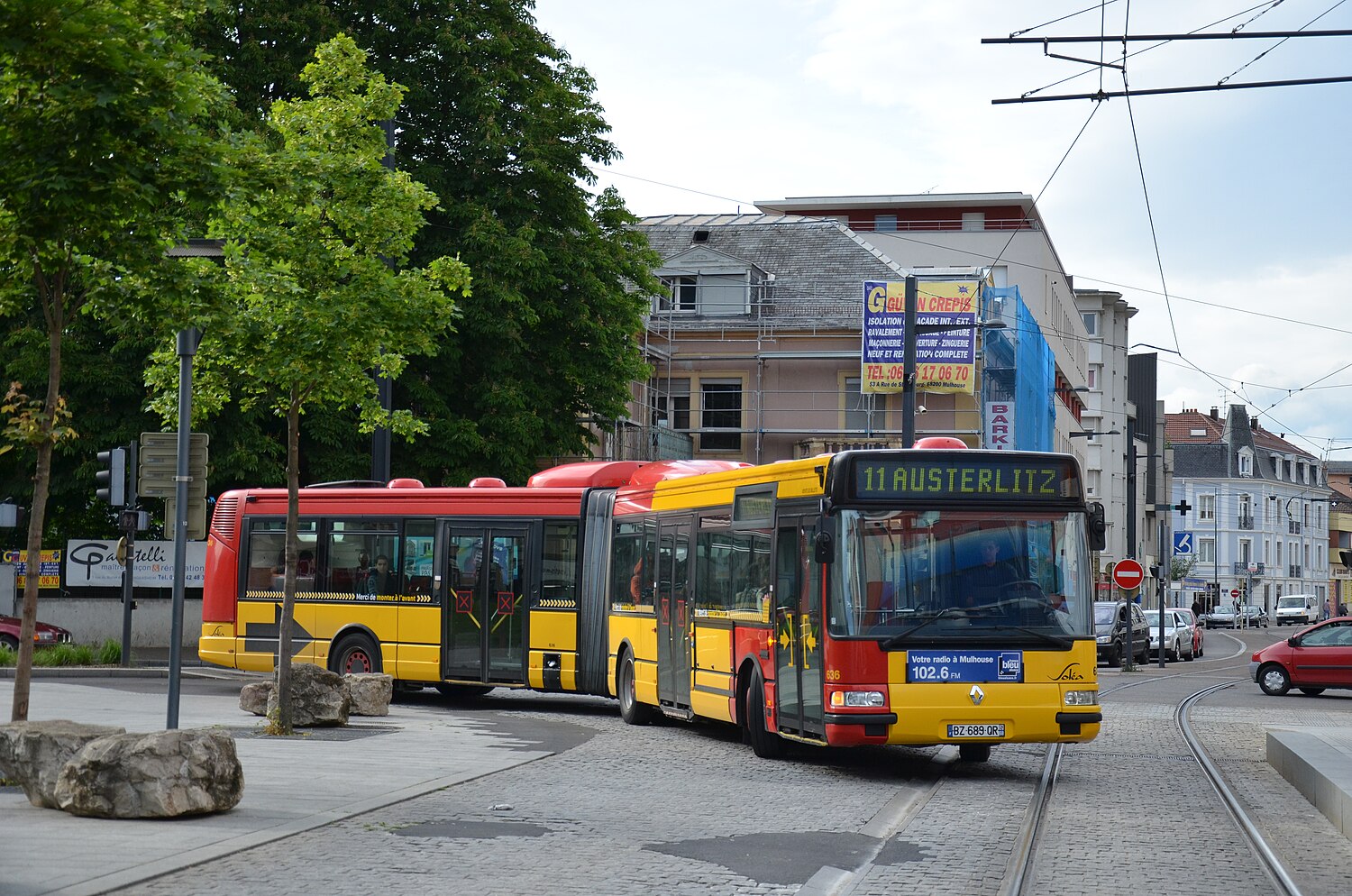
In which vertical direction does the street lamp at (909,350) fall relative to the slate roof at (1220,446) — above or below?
below

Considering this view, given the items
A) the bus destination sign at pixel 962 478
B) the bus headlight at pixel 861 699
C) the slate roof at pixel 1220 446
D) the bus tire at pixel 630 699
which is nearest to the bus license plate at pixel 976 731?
the bus headlight at pixel 861 699

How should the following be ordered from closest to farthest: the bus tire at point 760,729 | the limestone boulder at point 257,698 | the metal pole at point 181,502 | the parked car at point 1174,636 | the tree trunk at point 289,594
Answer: the metal pole at point 181,502 → the bus tire at point 760,729 → the tree trunk at point 289,594 → the limestone boulder at point 257,698 → the parked car at point 1174,636

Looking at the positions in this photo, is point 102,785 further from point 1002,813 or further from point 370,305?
point 370,305

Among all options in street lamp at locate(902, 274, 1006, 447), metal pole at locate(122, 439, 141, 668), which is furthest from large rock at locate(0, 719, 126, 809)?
street lamp at locate(902, 274, 1006, 447)

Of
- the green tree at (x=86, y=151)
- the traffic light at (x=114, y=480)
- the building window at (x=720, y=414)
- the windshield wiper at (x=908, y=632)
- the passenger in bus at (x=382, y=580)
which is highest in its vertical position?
the building window at (x=720, y=414)

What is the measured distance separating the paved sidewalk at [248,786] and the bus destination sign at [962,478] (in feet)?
12.9

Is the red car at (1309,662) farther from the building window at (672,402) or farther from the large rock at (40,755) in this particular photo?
the building window at (672,402)

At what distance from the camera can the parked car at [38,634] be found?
101ft

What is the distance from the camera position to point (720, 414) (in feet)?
181

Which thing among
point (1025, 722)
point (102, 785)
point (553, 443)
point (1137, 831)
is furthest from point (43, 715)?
point (553, 443)

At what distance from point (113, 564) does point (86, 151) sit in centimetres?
2452

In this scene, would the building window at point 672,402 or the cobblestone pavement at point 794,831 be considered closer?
the cobblestone pavement at point 794,831

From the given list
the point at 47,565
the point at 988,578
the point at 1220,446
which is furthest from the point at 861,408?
the point at 1220,446

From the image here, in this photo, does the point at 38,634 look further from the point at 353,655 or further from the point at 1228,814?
the point at 1228,814
